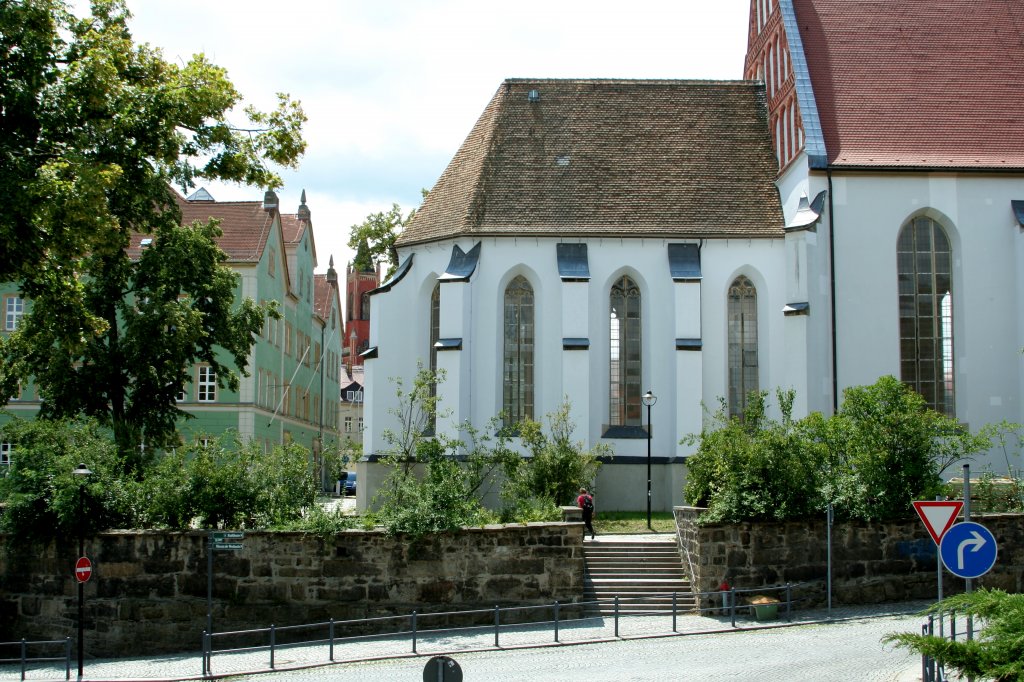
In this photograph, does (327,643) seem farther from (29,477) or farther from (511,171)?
(511,171)

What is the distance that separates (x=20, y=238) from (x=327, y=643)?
31.9 feet

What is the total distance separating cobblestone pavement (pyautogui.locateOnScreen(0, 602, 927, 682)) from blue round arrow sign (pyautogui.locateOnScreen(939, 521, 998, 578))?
424 centimetres

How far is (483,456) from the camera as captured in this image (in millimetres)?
29938

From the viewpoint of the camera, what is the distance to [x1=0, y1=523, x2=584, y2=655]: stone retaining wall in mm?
24797

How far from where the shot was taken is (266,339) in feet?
168

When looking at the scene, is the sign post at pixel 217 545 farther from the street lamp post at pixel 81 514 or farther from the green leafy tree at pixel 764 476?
the green leafy tree at pixel 764 476

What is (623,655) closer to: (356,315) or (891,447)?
(891,447)

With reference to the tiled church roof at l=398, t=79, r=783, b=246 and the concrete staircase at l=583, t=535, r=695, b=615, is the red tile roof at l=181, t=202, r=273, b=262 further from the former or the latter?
the concrete staircase at l=583, t=535, r=695, b=615

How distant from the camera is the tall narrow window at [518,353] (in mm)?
35188

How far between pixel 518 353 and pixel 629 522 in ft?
A: 21.9

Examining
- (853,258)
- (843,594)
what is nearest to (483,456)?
(843,594)

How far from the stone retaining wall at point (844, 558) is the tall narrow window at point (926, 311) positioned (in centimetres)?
827

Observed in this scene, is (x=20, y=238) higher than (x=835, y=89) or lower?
lower

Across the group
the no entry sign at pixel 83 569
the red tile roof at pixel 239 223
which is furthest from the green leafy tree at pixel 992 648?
the red tile roof at pixel 239 223
